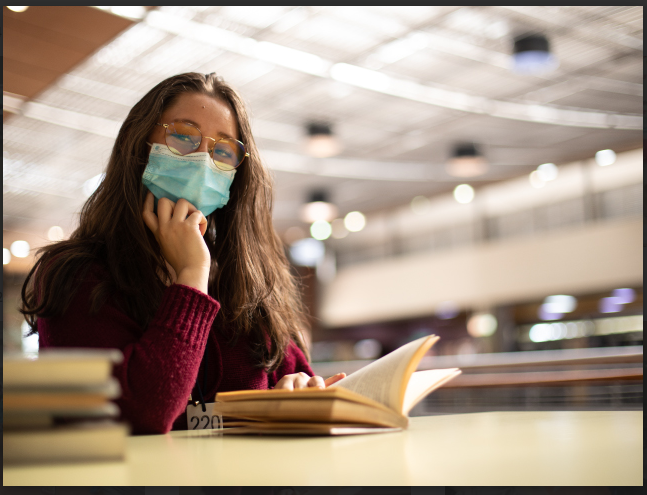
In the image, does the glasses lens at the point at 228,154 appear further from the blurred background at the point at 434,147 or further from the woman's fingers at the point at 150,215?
the blurred background at the point at 434,147

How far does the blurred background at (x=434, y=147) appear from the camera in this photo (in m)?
5.57

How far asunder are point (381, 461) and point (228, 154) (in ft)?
3.53

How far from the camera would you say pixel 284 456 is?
0.66m

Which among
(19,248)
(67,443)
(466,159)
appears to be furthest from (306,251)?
(67,443)

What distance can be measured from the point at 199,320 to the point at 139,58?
18.6ft

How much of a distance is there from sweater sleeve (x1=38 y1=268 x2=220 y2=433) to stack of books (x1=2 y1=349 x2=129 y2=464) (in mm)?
618

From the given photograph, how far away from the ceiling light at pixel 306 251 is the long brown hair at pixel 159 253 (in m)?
14.7

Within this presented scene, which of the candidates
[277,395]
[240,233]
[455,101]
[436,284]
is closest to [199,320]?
[277,395]

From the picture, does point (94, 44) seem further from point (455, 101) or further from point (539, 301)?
point (539, 301)

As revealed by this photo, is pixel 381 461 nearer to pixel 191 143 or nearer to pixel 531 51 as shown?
pixel 191 143

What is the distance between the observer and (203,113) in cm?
154

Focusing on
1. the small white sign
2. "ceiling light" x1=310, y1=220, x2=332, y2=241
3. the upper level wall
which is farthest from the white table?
"ceiling light" x1=310, y1=220, x2=332, y2=241

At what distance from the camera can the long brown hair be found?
1.28 metres

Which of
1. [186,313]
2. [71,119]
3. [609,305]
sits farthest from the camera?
[609,305]
